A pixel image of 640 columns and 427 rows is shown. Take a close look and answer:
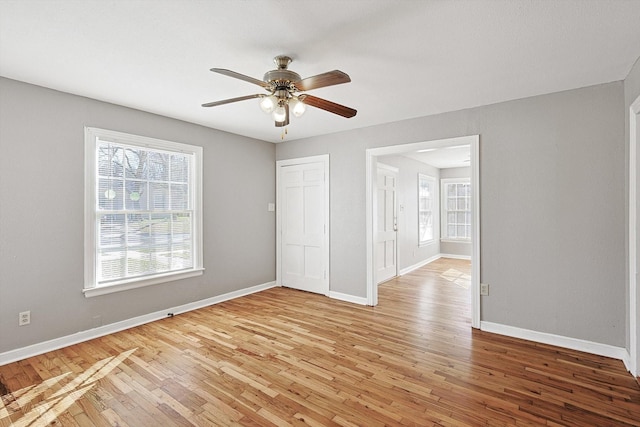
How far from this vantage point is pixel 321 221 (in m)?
5.01

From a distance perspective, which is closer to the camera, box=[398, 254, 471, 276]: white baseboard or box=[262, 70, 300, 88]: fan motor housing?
box=[262, 70, 300, 88]: fan motor housing

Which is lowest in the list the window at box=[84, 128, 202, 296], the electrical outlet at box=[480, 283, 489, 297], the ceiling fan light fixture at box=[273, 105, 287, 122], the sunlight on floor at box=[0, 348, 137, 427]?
the sunlight on floor at box=[0, 348, 137, 427]

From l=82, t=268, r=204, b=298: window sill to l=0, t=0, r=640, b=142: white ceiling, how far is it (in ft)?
6.79

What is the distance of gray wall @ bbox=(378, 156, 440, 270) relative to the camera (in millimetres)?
6453

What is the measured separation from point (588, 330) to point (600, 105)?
7.15 ft

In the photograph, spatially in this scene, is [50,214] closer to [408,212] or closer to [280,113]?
[280,113]

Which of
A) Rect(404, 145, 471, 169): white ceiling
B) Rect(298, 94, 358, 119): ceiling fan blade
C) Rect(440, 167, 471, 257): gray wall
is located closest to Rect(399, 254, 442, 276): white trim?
Rect(440, 167, 471, 257): gray wall

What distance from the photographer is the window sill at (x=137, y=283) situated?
3.32 meters

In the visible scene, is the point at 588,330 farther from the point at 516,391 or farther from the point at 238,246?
the point at 238,246

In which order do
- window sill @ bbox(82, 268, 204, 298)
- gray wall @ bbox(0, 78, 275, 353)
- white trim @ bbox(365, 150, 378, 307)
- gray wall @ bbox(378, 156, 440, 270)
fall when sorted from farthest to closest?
gray wall @ bbox(378, 156, 440, 270), white trim @ bbox(365, 150, 378, 307), window sill @ bbox(82, 268, 204, 298), gray wall @ bbox(0, 78, 275, 353)

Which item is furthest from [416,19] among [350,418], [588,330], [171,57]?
[588,330]

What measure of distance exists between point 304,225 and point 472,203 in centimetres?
264

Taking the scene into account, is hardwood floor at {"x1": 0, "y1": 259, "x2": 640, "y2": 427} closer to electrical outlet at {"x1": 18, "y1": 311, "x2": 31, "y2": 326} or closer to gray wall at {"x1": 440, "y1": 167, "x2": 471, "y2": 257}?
electrical outlet at {"x1": 18, "y1": 311, "x2": 31, "y2": 326}

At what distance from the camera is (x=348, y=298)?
4.67 meters
